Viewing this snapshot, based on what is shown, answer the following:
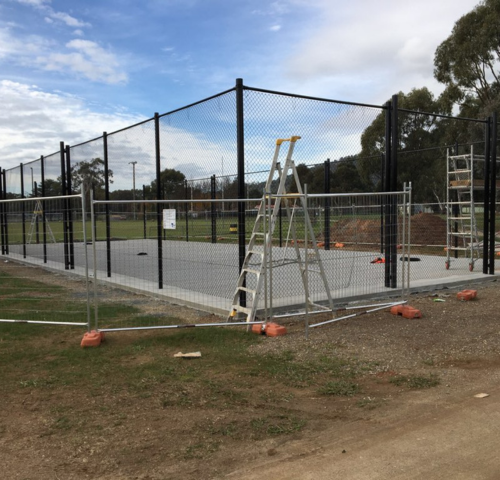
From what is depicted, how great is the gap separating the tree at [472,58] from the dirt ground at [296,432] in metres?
28.8

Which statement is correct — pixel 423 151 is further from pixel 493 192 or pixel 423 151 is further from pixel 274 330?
pixel 274 330

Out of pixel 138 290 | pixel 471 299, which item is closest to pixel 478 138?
pixel 471 299

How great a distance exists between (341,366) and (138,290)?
5.25 meters

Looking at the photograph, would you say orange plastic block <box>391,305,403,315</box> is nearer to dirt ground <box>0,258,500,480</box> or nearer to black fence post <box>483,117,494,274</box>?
dirt ground <box>0,258,500,480</box>

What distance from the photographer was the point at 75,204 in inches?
524

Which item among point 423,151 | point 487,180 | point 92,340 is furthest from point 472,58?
point 92,340

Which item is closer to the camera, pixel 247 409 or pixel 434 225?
pixel 247 409

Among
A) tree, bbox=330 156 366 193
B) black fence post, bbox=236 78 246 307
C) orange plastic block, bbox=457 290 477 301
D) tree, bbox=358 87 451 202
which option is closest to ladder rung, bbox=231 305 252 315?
black fence post, bbox=236 78 246 307

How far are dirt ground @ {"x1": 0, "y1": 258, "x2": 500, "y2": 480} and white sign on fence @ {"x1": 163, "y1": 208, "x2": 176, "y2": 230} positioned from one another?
3379 mm

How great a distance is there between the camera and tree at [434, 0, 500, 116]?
29562 mm

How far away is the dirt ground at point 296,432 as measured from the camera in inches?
117

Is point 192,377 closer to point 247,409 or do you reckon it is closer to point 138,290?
point 247,409

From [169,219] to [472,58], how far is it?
30.5 meters

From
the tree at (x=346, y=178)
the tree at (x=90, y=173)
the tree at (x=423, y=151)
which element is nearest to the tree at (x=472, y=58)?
the tree at (x=423, y=151)
